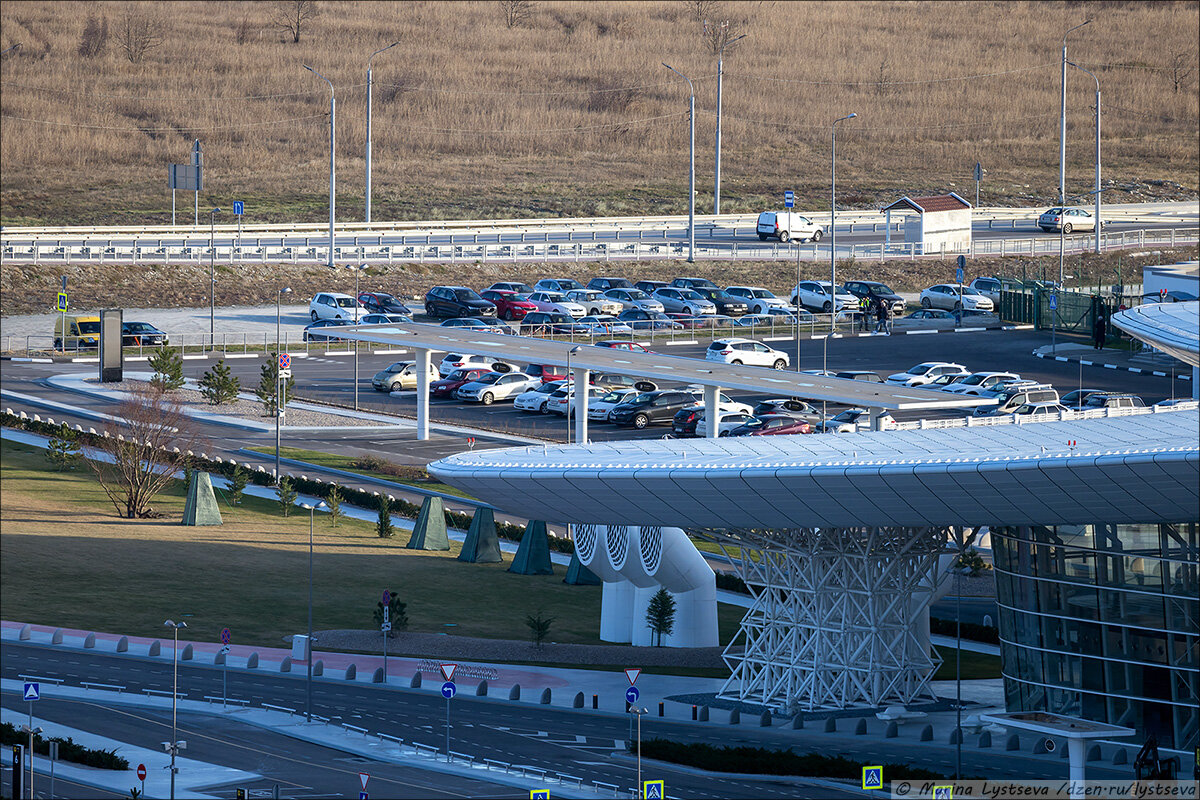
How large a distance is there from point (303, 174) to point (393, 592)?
94.2 metres

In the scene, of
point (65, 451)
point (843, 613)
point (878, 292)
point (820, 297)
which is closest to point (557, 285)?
point (820, 297)

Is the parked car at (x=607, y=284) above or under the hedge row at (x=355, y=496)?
above

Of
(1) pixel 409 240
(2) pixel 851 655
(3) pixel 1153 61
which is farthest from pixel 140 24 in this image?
(2) pixel 851 655

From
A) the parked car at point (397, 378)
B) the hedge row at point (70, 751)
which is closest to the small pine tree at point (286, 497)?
the parked car at point (397, 378)

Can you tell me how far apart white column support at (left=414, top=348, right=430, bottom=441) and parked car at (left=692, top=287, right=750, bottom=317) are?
2841 cm

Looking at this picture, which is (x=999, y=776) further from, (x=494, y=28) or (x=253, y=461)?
(x=494, y=28)

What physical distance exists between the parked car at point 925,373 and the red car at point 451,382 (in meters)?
20.5

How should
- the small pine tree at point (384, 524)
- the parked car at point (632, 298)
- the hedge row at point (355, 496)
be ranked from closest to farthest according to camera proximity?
the small pine tree at point (384, 524) → the hedge row at point (355, 496) → the parked car at point (632, 298)

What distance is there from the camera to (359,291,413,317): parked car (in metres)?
101

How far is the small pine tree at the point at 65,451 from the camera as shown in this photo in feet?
248

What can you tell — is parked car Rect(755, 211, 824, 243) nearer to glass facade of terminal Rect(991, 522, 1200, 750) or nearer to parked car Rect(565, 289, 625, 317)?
parked car Rect(565, 289, 625, 317)

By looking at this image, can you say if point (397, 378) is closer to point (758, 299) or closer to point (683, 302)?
point (683, 302)

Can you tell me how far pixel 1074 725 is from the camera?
39.3 m

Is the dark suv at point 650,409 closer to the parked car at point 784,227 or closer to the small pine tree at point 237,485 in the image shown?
the small pine tree at point 237,485
